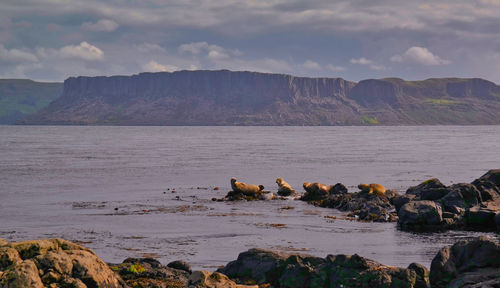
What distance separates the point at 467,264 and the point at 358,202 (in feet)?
72.0

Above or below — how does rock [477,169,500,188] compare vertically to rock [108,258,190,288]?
above

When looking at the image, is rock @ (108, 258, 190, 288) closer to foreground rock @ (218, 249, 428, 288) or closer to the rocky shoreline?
foreground rock @ (218, 249, 428, 288)

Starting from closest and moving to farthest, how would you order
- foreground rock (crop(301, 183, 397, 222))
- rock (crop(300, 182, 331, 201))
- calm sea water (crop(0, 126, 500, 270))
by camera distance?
calm sea water (crop(0, 126, 500, 270)) < foreground rock (crop(301, 183, 397, 222)) < rock (crop(300, 182, 331, 201))

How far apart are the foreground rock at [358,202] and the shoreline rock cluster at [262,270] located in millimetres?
17250

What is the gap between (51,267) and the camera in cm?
1470

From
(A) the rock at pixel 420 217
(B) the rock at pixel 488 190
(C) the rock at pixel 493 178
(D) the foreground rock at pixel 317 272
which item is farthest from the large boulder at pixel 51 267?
(C) the rock at pixel 493 178

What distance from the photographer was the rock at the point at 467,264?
58.1ft

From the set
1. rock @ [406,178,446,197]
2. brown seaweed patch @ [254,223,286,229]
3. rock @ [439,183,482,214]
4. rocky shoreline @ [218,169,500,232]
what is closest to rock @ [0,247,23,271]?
brown seaweed patch @ [254,223,286,229]

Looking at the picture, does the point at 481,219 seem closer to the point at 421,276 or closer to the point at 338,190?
the point at 338,190

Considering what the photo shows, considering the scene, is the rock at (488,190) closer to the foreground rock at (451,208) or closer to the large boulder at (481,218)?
the foreground rock at (451,208)

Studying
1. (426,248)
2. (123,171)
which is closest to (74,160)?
(123,171)

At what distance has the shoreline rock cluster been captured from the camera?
49.0 ft

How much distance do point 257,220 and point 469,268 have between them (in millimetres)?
18804

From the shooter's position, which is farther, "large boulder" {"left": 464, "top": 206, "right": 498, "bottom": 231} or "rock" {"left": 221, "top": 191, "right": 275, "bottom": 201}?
"rock" {"left": 221, "top": 191, "right": 275, "bottom": 201}
